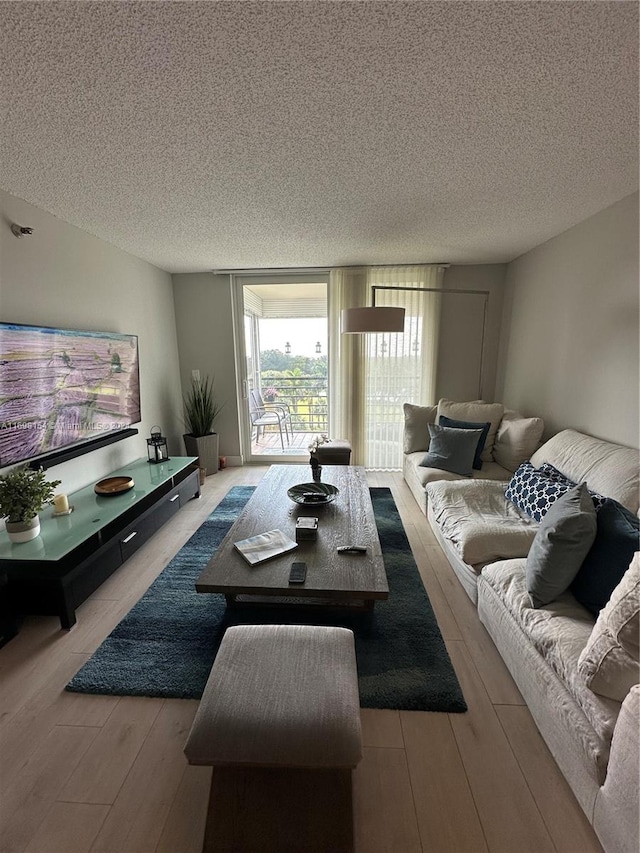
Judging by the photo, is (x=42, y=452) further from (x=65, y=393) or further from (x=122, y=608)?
(x=122, y=608)

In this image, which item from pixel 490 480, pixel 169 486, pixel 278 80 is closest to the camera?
pixel 278 80

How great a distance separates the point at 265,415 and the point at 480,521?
360 cm

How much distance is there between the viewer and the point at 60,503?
2.42 meters

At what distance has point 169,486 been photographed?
3195mm

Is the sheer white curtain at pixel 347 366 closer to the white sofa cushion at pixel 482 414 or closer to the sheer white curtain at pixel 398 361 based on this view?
the sheer white curtain at pixel 398 361

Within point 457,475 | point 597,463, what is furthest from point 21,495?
point 597,463

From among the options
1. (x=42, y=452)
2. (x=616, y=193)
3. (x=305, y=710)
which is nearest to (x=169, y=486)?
(x=42, y=452)

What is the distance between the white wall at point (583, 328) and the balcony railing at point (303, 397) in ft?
7.73

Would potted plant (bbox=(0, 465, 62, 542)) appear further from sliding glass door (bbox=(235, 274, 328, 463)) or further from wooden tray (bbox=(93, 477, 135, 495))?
sliding glass door (bbox=(235, 274, 328, 463))

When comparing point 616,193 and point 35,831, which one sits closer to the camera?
point 35,831

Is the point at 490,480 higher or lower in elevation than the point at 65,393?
lower

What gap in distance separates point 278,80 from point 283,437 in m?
4.50

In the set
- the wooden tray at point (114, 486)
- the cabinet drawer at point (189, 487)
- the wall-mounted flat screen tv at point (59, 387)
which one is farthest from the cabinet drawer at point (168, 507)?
the wall-mounted flat screen tv at point (59, 387)

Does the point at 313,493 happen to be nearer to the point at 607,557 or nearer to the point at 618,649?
the point at 607,557
